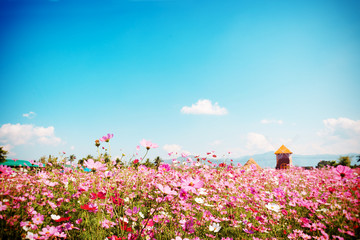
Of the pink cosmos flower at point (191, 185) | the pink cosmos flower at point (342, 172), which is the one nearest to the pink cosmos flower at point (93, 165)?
the pink cosmos flower at point (191, 185)

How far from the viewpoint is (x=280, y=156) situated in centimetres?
1619

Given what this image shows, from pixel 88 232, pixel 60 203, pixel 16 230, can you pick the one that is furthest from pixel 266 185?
pixel 16 230

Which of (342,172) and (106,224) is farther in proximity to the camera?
(106,224)

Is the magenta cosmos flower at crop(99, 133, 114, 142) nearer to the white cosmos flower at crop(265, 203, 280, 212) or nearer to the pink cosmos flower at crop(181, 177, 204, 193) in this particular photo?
the pink cosmos flower at crop(181, 177, 204, 193)

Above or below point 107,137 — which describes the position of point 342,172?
below

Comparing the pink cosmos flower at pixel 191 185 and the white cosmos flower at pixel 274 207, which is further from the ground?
the pink cosmos flower at pixel 191 185

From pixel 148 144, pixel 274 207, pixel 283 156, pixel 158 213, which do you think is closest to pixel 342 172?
pixel 274 207

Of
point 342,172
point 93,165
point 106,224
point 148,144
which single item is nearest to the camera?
point 93,165

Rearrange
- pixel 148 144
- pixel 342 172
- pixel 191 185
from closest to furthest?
pixel 191 185, pixel 148 144, pixel 342 172

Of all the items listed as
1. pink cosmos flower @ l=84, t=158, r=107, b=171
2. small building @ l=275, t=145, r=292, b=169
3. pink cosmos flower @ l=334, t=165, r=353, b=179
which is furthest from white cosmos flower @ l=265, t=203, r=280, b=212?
small building @ l=275, t=145, r=292, b=169

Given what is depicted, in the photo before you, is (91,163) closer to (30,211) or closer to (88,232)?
(88,232)

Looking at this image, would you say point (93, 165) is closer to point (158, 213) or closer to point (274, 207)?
point (158, 213)

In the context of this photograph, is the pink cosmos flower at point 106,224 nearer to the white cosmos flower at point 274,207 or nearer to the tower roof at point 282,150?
the white cosmos flower at point 274,207

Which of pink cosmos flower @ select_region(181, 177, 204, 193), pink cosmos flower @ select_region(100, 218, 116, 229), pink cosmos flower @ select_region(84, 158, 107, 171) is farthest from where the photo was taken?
pink cosmos flower @ select_region(100, 218, 116, 229)
